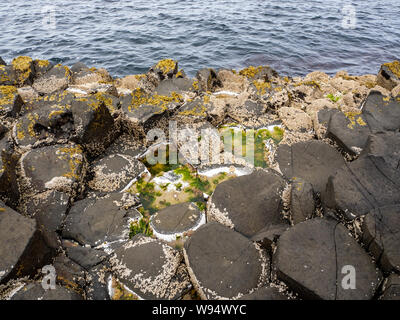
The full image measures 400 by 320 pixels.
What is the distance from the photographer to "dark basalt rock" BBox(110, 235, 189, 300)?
11.9 feet

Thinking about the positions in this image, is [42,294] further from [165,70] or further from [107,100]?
[165,70]

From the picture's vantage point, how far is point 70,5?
2195 cm

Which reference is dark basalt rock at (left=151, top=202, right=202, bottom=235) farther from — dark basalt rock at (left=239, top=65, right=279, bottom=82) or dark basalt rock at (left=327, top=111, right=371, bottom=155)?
dark basalt rock at (left=239, top=65, right=279, bottom=82)

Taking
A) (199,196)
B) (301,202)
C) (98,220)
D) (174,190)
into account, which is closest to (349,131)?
(301,202)

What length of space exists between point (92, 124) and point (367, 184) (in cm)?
503

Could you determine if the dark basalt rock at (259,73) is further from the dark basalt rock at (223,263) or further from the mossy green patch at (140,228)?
the dark basalt rock at (223,263)

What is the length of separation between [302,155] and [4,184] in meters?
5.08

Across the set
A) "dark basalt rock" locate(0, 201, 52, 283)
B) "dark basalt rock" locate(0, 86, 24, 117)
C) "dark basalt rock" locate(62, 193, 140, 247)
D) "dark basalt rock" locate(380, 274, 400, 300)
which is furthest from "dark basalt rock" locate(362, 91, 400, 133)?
"dark basalt rock" locate(0, 86, 24, 117)

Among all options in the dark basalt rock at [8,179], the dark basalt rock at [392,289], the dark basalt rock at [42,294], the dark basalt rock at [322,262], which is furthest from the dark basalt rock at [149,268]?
the dark basalt rock at [392,289]

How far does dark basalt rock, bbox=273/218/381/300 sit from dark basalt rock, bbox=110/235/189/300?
1338 mm

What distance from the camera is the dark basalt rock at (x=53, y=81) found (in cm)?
833

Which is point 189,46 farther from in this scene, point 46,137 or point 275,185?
point 275,185

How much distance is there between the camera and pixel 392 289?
9.69 feet

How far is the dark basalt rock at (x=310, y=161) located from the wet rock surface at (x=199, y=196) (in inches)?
1.0
